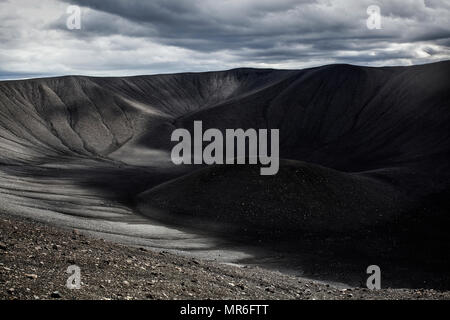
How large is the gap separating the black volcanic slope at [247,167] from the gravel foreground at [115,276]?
52.4 feet

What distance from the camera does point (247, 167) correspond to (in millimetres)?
42219

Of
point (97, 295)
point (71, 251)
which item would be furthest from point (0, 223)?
point (97, 295)

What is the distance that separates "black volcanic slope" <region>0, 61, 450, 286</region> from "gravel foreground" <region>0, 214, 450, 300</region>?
1598cm

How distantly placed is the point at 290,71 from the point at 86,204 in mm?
107151

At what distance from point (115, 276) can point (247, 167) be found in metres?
29.7

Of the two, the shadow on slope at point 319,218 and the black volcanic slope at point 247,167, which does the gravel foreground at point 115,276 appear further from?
the black volcanic slope at point 247,167

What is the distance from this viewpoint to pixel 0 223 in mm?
17000

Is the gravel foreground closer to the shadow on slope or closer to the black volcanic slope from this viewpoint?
the shadow on slope

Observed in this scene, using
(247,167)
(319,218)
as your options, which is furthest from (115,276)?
(247,167)

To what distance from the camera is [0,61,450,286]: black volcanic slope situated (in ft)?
123

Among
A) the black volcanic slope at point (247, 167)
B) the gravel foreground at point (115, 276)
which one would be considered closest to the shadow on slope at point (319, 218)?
Answer: the black volcanic slope at point (247, 167)

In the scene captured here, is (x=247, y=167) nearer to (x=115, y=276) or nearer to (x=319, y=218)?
(x=319, y=218)

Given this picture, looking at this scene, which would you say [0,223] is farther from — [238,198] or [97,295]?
[238,198]

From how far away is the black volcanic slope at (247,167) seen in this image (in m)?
37.5
